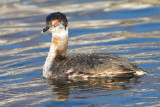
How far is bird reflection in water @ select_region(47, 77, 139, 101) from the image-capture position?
8.87m

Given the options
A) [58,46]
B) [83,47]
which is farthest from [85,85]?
[83,47]

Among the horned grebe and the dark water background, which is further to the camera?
the horned grebe

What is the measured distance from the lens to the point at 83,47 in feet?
43.3

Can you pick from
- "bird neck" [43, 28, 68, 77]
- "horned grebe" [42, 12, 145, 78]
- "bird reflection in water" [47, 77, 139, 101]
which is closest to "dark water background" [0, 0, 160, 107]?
"bird reflection in water" [47, 77, 139, 101]

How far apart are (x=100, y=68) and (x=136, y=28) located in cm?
609

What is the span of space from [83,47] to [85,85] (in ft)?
13.1

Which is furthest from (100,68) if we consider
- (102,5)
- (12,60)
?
(102,5)

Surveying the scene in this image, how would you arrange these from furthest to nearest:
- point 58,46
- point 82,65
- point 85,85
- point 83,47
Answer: point 83,47 < point 58,46 < point 82,65 < point 85,85

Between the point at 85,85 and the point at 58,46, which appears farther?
the point at 58,46

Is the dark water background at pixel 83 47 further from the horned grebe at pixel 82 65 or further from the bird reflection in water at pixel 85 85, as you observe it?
the horned grebe at pixel 82 65

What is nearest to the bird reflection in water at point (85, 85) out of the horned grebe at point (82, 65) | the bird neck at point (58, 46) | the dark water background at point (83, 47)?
the dark water background at point (83, 47)

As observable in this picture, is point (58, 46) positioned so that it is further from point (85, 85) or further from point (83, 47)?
point (83, 47)

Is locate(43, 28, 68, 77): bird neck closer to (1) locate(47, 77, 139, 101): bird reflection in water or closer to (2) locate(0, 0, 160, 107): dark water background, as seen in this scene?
(2) locate(0, 0, 160, 107): dark water background

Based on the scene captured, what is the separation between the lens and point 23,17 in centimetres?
1791
